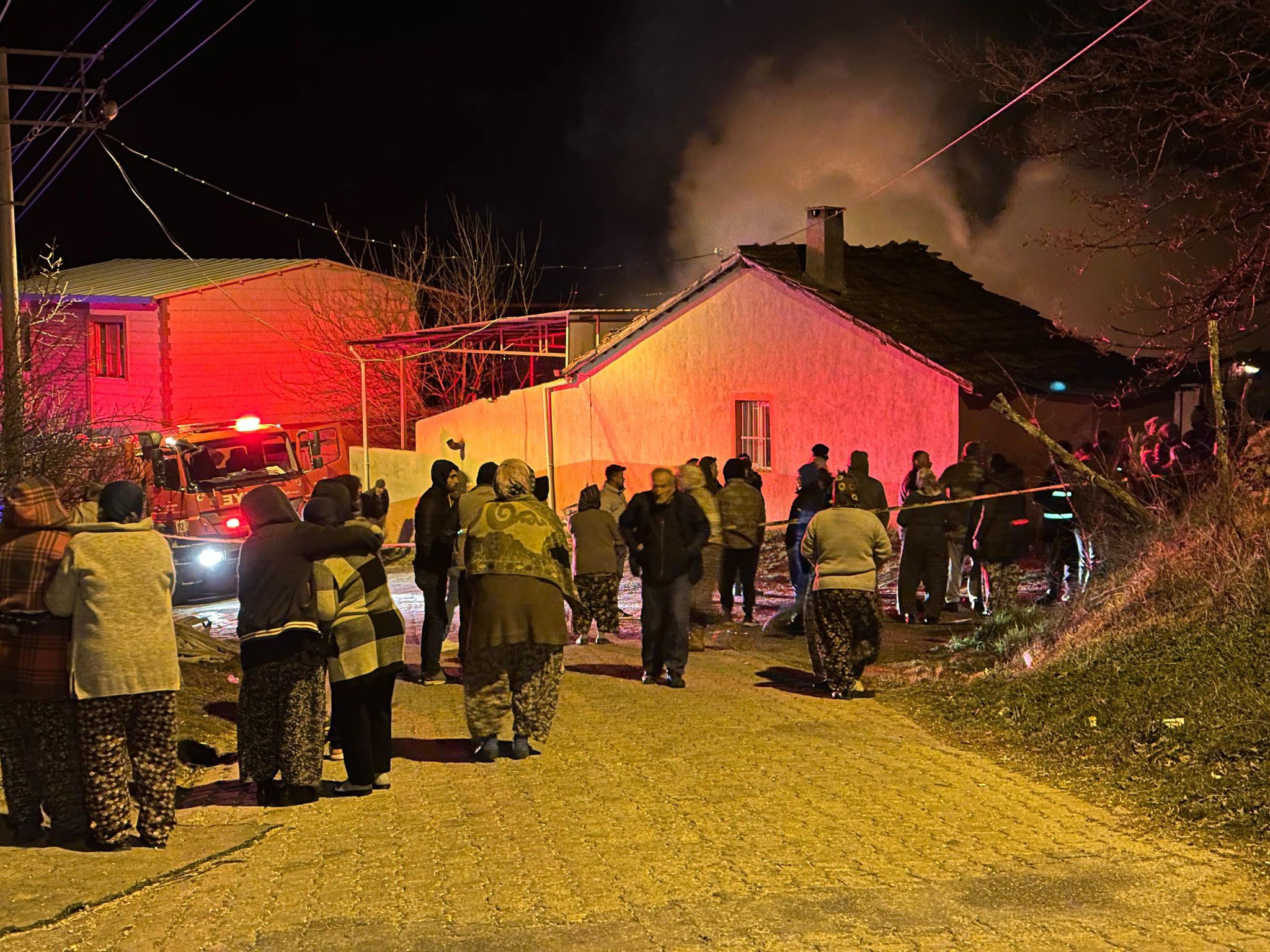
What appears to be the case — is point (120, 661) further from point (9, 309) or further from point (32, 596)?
point (9, 309)

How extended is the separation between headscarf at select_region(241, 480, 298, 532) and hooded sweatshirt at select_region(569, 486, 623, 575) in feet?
16.0

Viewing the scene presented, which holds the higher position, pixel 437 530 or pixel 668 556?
pixel 437 530

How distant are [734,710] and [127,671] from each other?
463 cm

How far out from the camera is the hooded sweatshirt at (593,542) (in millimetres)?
12789

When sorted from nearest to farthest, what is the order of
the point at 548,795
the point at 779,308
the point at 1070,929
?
the point at 1070,929
the point at 548,795
the point at 779,308

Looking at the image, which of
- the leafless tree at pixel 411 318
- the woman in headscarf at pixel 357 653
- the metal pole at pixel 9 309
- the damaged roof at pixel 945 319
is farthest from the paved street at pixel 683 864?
the leafless tree at pixel 411 318

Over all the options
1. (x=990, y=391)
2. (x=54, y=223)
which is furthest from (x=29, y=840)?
(x=54, y=223)

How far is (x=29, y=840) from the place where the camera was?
7242mm

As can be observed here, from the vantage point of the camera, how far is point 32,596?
723 centimetres

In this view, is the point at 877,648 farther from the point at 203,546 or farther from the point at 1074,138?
the point at 203,546

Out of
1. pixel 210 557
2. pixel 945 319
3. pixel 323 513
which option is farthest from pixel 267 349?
pixel 323 513

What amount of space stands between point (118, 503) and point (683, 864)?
311cm

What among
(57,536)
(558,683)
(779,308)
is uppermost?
(779,308)

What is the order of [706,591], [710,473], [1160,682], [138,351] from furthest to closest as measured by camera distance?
1. [138,351]
2. [710,473]
3. [706,591]
4. [1160,682]
